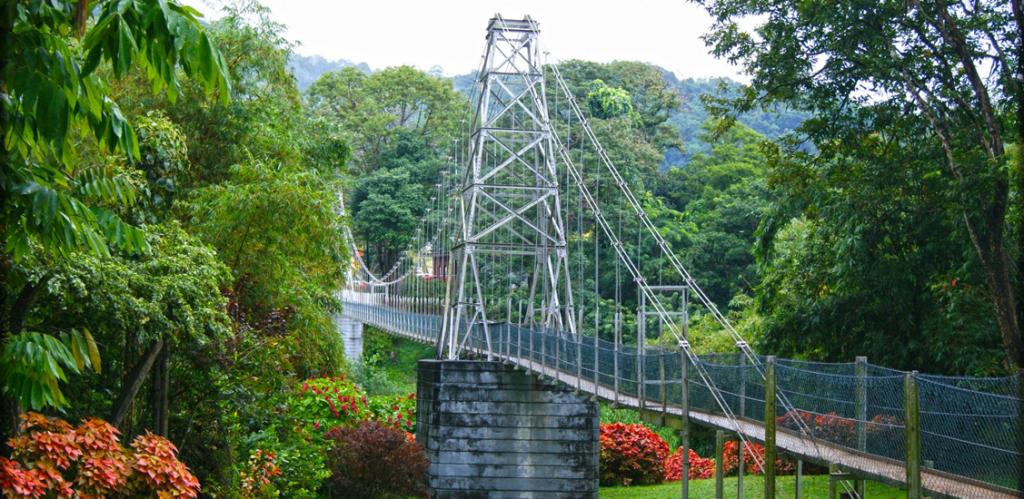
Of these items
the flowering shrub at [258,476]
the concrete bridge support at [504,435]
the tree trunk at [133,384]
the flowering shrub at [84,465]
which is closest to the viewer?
the flowering shrub at [84,465]

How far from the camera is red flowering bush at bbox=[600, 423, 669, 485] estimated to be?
1925cm

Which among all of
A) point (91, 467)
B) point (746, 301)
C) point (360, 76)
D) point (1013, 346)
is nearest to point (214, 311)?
point (91, 467)

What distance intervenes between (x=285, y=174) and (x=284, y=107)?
3457 mm

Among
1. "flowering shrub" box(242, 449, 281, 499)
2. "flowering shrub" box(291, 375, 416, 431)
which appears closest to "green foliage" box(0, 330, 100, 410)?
"flowering shrub" box(242, 449, 281, 499)

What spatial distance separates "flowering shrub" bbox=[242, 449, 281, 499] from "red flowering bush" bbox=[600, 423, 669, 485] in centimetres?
918

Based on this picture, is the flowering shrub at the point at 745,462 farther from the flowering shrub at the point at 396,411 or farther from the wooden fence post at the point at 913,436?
the wooden fence post at the point at 913,436

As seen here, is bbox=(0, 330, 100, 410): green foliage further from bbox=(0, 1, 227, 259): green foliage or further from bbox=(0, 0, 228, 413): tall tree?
bbox=(0, 1, 227, 259): green foliage

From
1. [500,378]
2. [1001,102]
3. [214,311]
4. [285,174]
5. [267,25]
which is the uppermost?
[267,25]

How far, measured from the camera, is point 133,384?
845 cm

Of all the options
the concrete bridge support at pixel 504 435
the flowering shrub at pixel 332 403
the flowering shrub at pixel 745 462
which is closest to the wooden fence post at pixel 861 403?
the flowering shrub at pixel 745 462

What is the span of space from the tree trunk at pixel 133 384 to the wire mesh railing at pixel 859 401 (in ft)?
16.1

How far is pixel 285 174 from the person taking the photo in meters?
12.6

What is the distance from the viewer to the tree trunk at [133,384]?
8375 millimetres

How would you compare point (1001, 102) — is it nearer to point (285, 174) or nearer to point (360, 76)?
point (285, 174)
